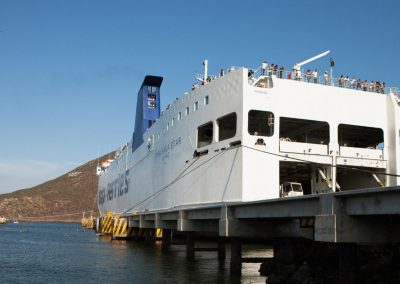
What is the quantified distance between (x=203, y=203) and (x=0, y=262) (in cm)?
1153

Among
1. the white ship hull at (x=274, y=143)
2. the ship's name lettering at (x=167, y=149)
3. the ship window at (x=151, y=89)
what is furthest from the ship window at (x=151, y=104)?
the white ship hull at (x=274, y=143)

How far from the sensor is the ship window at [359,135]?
1060 inches

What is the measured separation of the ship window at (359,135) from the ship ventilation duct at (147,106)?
21.8 metres

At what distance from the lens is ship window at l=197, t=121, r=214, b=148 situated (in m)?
28.3

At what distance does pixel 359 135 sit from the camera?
94.0ft

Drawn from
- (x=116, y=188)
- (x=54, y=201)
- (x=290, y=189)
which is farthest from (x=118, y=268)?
(x=54, y=201)

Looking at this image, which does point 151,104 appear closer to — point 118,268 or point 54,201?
point 118,268

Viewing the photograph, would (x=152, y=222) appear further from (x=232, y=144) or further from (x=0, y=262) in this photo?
(x=232, y=144)

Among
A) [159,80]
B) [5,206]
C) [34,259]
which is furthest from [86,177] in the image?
[34,259]

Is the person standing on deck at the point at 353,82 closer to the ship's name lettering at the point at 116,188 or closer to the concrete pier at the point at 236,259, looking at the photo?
the concrete pier at the point at 236,259

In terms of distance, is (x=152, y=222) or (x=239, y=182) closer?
(x=239, y=182)

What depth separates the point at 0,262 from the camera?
88.3 feet

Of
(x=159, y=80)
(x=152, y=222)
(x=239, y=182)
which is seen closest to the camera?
(x=239, y=182)

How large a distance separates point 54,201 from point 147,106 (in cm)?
14020
